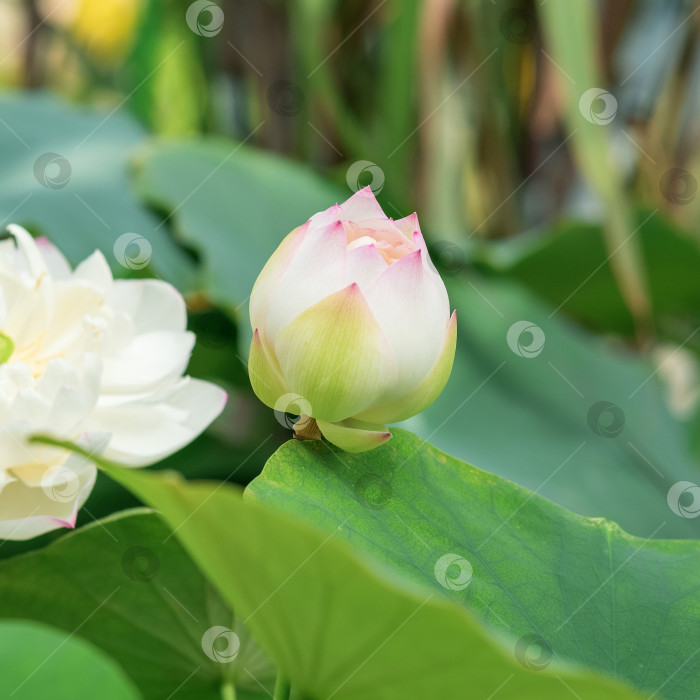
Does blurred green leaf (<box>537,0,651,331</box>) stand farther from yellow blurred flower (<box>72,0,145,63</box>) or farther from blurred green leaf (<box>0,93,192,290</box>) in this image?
yellow blurred flower (<box>72,0,145,63</box>)

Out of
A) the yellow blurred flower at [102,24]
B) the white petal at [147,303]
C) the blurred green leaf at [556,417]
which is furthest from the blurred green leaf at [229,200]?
the yellow blurred flower at [102,24]

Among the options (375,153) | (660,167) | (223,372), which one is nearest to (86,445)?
(223,372)

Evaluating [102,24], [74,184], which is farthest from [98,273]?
[102,24]

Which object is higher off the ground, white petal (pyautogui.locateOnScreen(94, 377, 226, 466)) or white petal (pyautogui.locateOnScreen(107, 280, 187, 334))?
white petal (pyautogui.locateOnScreen(107, 280, 187, 334))

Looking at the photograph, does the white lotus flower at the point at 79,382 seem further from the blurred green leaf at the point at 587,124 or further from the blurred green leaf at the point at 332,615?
the blurred green leaf at the point at 587,124

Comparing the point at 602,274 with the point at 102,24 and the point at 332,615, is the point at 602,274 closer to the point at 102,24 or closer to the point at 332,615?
the point at 332,615

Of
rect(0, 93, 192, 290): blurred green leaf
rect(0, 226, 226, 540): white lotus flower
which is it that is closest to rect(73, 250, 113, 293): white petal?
rect(0, 226, 226, 540): white lotus flower

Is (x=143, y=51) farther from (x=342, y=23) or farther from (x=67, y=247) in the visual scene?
(x=67, y=247)
